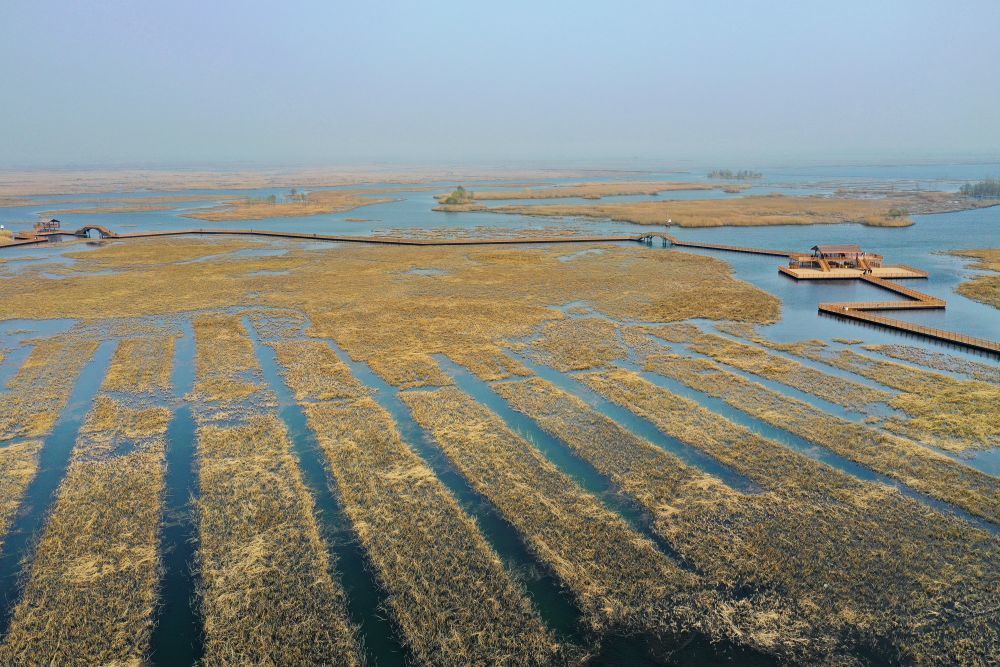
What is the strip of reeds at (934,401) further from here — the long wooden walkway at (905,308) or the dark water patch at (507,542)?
the dark water patch at (507,542)

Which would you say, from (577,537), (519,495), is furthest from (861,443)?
(519,495)

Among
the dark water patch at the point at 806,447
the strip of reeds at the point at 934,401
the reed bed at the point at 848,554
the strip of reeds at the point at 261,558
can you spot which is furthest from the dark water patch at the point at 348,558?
the strip of reeds at the point at 934,401

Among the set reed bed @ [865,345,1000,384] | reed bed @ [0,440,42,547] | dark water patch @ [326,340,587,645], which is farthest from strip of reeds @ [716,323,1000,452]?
reed bed @ [0,440,42,547]

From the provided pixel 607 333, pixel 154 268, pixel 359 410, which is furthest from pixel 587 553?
pixel 154 268

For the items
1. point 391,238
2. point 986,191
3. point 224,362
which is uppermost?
point 986,191

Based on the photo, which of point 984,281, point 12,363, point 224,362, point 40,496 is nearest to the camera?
point 40,496

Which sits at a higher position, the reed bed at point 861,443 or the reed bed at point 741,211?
the reed bed at point 741,211

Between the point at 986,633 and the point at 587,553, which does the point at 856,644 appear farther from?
the point at 587,553

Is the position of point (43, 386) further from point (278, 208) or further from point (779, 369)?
point (278, 208)
